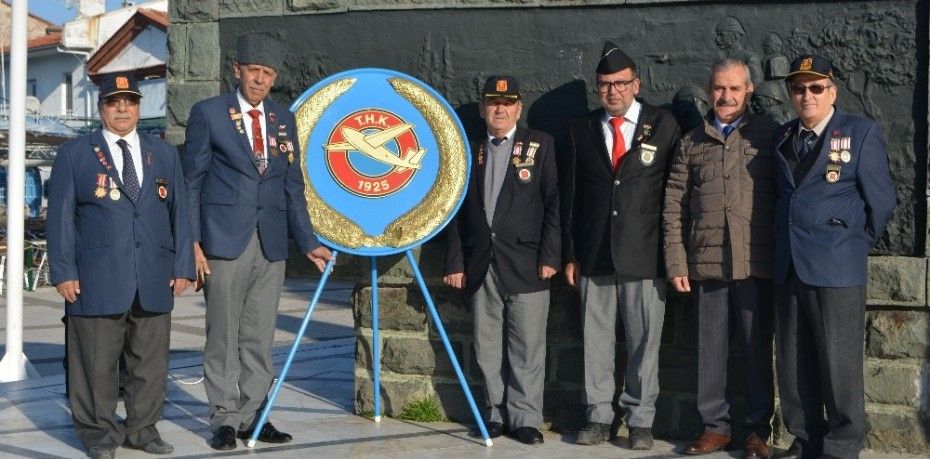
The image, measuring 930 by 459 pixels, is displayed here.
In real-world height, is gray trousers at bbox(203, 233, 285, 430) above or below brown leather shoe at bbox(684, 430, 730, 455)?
above

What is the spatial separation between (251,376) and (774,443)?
258cm

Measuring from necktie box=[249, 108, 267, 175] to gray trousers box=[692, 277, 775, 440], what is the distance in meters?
2.16

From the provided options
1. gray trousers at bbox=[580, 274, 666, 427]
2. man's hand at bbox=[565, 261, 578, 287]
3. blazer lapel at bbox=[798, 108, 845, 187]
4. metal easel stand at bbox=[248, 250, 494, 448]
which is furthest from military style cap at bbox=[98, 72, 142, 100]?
blazer lapel at bbox=[798, 108, 845, 187]

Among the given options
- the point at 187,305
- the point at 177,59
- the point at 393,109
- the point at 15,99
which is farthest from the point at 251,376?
the point at 187,305

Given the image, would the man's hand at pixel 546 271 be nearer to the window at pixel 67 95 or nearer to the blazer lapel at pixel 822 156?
the blazer lapel at pixel 822 156

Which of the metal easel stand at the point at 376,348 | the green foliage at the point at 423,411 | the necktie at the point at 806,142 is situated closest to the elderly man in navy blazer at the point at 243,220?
the metal easel stand at the point at 376,348

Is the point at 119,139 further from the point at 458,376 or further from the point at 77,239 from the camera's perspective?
the point at 458,376

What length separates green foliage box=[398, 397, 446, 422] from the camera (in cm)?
689

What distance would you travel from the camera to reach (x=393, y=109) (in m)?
6.48

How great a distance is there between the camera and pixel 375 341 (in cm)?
679

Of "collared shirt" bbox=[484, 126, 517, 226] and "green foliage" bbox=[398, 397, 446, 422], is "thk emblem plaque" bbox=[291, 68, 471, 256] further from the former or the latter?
"green foliage" bbox=[398, 397, 446, 422]

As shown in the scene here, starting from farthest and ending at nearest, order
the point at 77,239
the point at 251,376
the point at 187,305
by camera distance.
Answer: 1. the point at 187,305
2. the point at 251,376
3. the point at 77,239

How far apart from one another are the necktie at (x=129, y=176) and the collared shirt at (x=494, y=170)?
1.71 metres

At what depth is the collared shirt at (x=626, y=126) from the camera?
620 centimetres
